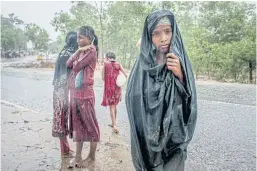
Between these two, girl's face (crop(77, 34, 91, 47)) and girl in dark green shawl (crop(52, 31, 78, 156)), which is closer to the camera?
girl's face (crop(77, 34, 91, 47))

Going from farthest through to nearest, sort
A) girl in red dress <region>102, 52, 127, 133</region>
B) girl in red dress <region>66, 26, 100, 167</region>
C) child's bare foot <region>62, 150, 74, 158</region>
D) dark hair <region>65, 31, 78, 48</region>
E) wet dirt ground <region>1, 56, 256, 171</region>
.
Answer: girl in red dress <region>102, 52, 127, 133</region>, child's bare foot <region>62, 150, 74, 158</region>, wet dirt ground <region>1, 56, 256, 171</region>, dark hair <region>65, 31, 78, 48</region>, girl in red dress <region>66, 26, 100, 167</region>

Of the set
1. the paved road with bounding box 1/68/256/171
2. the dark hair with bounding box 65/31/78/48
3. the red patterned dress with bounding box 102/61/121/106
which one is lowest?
the paved road with bounding box 1/68/256/171

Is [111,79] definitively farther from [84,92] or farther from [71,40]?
[84,92]

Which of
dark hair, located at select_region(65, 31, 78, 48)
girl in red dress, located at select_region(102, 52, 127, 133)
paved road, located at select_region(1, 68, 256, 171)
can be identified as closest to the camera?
dark hair, located at select_region(65, 31, 78, 48)

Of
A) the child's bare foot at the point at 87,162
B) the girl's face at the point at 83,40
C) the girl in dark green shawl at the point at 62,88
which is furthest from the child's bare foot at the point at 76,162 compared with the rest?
the girl's face at the point at 83,40

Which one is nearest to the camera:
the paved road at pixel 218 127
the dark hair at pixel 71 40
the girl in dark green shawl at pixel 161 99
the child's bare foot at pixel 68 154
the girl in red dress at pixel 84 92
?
the girl in dark green shawl at pixel 161 99

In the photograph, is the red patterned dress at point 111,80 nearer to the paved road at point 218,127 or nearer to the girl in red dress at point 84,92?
the paved road at point 218,127

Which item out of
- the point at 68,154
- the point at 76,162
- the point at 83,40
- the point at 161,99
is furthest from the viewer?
the point at 68,154

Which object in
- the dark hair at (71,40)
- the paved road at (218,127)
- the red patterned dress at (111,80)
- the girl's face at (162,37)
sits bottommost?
the paved road at (218,127)

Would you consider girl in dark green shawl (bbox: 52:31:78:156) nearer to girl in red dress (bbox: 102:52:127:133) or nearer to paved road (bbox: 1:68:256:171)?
paved road (bbox: 1:68:256:171)

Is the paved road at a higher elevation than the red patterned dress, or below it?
below

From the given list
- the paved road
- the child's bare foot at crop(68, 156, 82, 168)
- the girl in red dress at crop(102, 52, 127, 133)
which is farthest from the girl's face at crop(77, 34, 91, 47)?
the girl in red dress at crop(102, 52, 127, 133)

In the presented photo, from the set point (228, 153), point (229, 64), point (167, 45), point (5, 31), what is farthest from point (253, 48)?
point (5, 31)

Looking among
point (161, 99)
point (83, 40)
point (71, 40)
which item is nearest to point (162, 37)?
point (161, 99)
